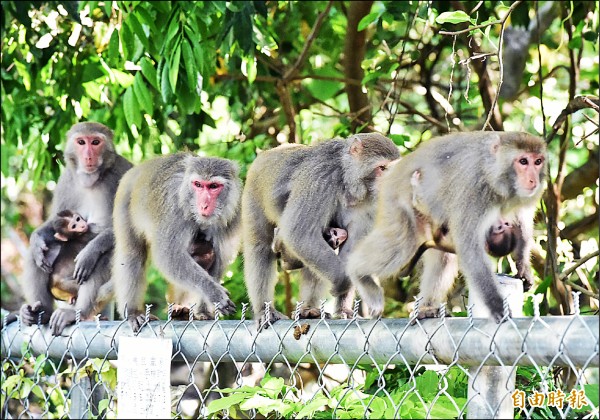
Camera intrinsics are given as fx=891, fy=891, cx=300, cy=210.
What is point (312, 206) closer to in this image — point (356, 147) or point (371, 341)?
point (356, 147)

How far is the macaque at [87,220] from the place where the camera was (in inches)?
237

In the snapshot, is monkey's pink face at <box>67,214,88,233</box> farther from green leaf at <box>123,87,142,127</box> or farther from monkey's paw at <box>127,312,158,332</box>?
monkey's paw at <box>127,312,158,332</box>

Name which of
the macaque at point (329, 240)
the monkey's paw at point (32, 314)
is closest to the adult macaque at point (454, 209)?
the macaque at point (329, 240)

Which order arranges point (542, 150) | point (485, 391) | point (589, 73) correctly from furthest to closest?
point (589, 73) < point (542, 150) < point (485, 391)

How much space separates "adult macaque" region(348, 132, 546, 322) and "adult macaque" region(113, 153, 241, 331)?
3.78 ft

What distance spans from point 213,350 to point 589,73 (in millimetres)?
5164

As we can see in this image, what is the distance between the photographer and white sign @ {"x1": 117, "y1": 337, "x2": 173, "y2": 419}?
122 inches

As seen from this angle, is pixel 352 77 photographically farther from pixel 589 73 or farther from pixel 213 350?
pixel 213 350

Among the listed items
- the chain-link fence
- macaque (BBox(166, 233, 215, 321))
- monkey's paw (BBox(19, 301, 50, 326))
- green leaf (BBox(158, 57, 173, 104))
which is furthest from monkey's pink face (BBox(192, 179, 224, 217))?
monkey's paw (BBox(19, 301, 50, 326))

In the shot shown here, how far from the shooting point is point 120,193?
5.76 m

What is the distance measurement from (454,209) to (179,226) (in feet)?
6.53

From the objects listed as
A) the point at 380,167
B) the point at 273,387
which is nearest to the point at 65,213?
the point at 380,167

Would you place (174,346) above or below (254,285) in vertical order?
below

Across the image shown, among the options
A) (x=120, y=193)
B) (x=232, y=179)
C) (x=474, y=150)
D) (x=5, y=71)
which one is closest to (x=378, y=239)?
(x=474, y=150)
